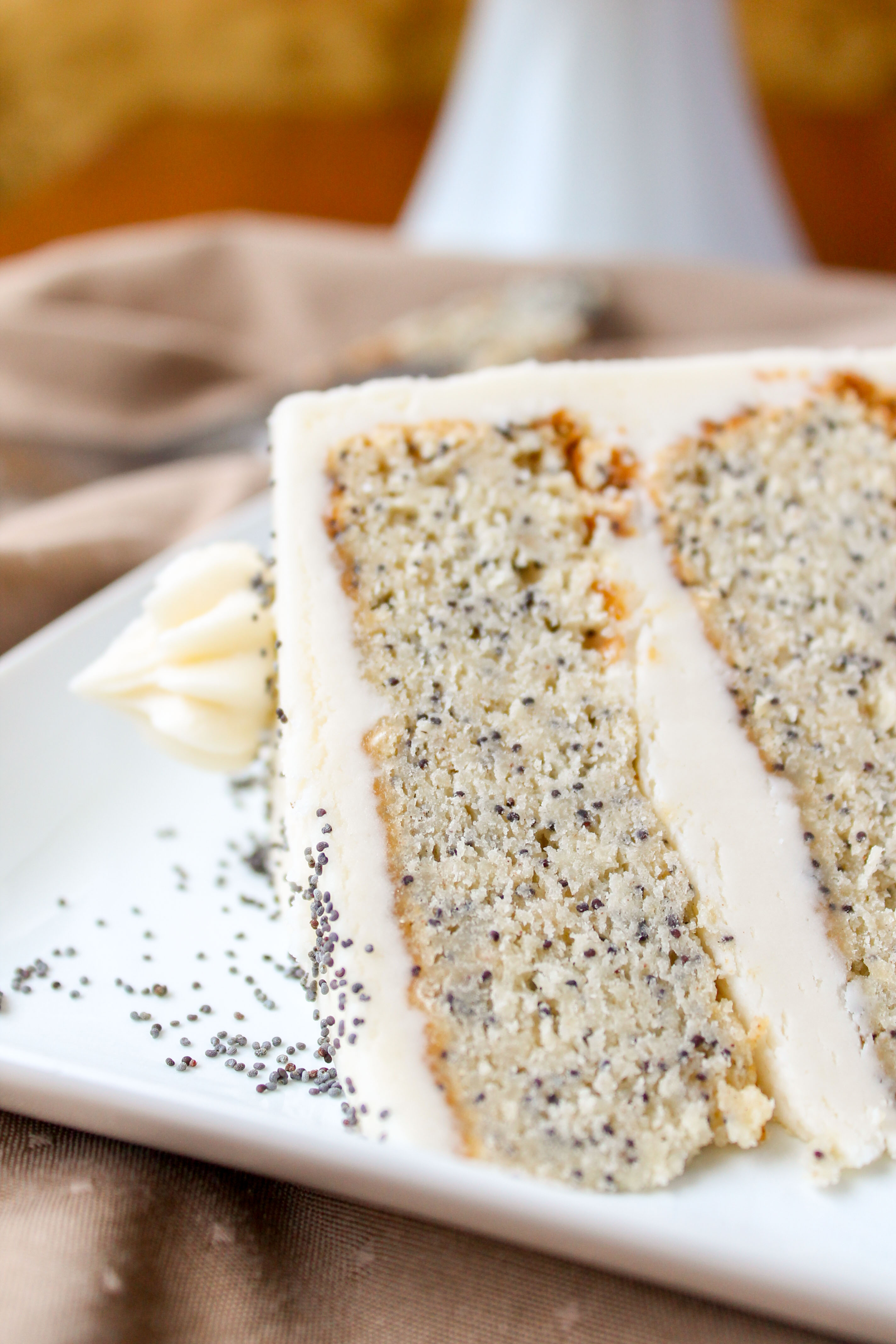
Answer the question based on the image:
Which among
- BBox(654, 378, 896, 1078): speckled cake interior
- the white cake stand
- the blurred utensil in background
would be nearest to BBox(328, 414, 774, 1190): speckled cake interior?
BBox(654, 378, 896, 1078): speckled cake interior

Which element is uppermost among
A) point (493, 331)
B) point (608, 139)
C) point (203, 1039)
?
point (608, 139)

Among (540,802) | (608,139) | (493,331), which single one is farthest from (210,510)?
(608,139)

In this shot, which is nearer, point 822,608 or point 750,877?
point 750,877

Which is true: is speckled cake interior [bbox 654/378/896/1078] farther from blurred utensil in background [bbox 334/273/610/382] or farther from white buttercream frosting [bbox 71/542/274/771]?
blurred utensil in background [bbox 334/273/610/382]

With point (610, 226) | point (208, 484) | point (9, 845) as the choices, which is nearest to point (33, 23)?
point (610, 226)

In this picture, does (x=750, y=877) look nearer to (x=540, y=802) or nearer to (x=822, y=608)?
(x=540, y=802)

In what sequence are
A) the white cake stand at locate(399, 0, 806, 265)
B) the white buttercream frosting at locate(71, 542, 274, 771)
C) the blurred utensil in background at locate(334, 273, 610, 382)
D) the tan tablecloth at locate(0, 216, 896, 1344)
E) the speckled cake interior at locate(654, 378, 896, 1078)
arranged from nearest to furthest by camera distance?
the tan tablecloth at locate(0, 216, 896, 1344) → the speckled cake interior at locate(654, 378, 896, 1078) → the white buttercream frosting at locate(71, 542, 274, 771) → the blurred utensil in background at locate(334, 273, 610, 382) → the white cake stand at locate(399, 0, 806, 265)
